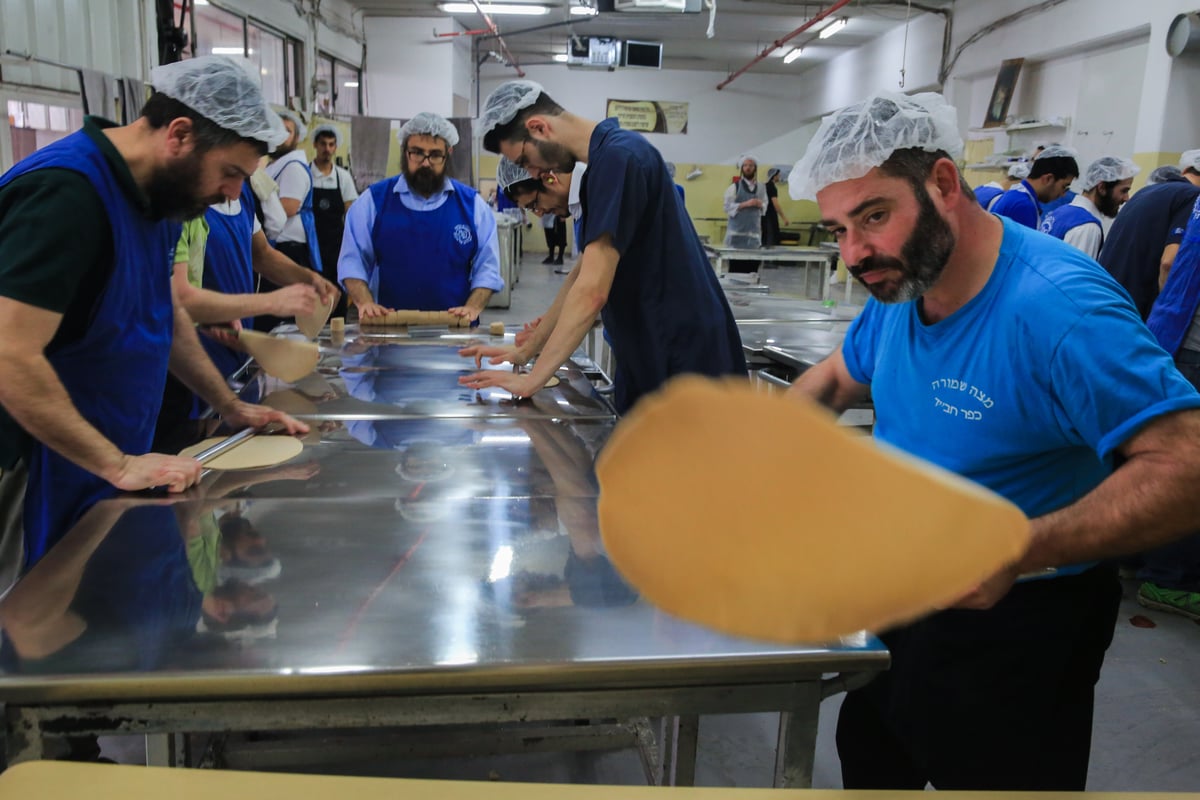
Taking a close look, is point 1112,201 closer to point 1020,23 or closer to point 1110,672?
point 1110,672

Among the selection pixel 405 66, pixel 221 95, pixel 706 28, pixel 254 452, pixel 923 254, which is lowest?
pixel 254 452

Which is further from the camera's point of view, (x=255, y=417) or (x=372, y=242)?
(x=372, y=242)

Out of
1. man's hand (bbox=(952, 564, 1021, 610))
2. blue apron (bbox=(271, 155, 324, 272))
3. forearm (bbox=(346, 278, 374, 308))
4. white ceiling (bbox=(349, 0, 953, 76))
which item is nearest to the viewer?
man's hand (bbox=(952, 564, 1021, 610))

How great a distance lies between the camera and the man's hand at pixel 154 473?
1341 mm

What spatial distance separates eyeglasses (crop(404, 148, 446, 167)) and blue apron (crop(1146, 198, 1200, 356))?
2.56 m

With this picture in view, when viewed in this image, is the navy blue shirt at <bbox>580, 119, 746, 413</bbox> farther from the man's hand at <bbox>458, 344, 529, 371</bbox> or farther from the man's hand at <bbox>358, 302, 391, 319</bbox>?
the man's hand at <bbox>358, 302, 391, 319</bbox>

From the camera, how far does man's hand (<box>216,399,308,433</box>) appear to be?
180 cm

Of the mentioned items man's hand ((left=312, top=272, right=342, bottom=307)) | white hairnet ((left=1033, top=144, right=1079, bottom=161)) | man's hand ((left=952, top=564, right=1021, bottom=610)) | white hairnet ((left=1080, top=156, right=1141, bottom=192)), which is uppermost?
white hairnet ((left=1033, top=144, right=1079, bottom=161))

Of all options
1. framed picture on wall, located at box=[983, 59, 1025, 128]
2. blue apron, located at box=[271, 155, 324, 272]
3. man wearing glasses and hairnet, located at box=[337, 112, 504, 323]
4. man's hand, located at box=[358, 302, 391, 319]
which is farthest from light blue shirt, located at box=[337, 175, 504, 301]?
framed picture on wall, located at box=[983, 59, 1025, 128]

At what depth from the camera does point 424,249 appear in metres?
3.18

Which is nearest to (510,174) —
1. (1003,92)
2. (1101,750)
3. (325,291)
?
(325,291)

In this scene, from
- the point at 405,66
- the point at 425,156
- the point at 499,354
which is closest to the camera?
the point at 499,354

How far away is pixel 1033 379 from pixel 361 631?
32.9 inches

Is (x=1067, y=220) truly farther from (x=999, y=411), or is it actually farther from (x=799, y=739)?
(x=799, y=739)
